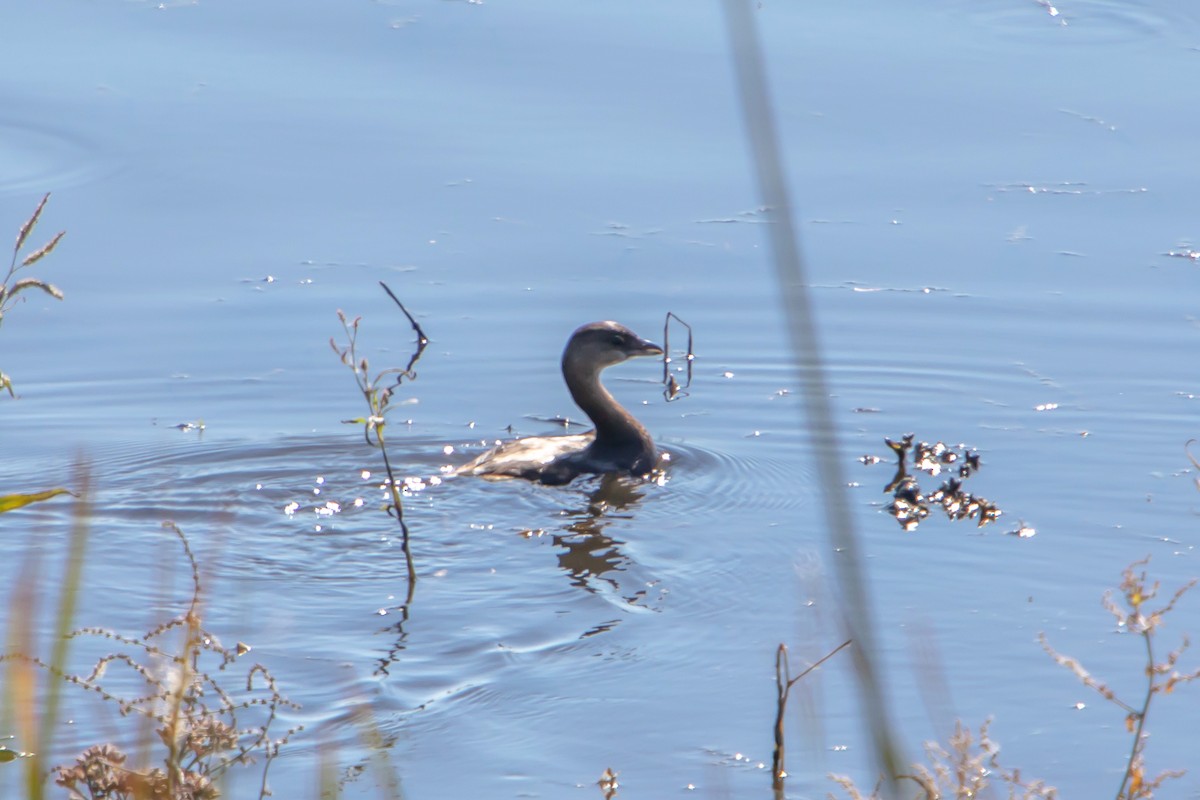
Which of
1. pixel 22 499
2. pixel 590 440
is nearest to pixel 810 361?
pixel 22 499

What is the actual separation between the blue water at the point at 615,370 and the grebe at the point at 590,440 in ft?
0.69

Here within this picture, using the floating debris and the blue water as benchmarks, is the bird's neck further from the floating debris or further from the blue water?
the floating debris

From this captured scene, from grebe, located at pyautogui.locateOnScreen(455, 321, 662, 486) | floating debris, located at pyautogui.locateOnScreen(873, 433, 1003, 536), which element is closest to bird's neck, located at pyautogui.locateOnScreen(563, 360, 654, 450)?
grebe, located at pyautogui.locateOnScreen(455, 321, 662, 486)

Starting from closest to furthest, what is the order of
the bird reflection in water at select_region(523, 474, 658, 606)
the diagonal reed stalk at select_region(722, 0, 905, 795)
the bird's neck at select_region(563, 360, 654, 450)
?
the diagonal reed stalk at select_region(722, 0, 905, 795), the bird reflection in water at select_region(523, 474, 658, 606), the bird's neck at select_region(563, 360, 654, 450)

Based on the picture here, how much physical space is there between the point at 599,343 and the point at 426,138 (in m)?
3.76

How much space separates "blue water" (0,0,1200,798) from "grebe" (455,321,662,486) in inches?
8.2

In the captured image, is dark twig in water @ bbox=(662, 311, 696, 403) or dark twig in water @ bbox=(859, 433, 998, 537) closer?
dark twig in water @ bbox=(859, 433, 998, 537)

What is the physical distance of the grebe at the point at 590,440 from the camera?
8828 mm

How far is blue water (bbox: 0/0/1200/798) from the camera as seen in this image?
5.98 metres

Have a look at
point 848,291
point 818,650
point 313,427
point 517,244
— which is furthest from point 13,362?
point 818,650

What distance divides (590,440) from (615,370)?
169 cm

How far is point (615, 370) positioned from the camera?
11.0m

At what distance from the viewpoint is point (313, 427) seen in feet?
31.2

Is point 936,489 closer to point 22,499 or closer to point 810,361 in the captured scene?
point 22,499
